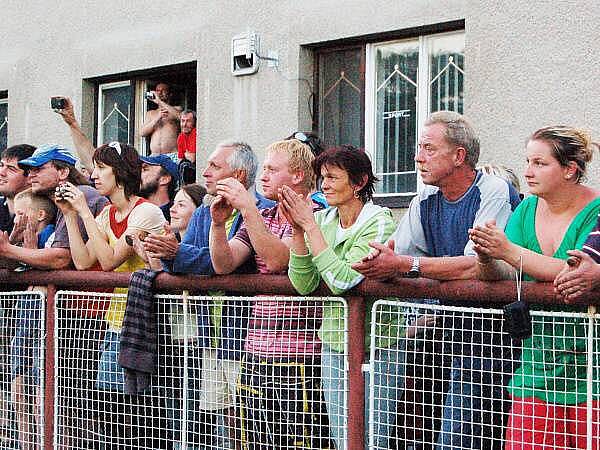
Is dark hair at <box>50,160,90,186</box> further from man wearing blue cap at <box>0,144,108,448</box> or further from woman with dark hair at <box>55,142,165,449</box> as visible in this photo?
woman with dark hair at <box>55,142,165,449</box>

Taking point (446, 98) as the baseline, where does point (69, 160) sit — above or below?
below

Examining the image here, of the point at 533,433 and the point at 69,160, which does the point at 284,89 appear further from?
the point at 533,433

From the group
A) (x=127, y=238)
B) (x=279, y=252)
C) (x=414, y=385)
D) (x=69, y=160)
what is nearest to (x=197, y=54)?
(x=69, y=160)

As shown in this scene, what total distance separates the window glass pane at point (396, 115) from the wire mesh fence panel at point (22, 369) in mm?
3526

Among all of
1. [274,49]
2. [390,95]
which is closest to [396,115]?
[390,95]

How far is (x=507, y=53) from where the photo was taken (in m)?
7.94

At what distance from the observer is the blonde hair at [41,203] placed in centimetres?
700

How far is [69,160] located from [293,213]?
2.81 meters

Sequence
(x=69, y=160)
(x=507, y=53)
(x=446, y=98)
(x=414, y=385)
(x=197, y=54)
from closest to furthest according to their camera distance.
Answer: (x=414, y=385), (x=69, y=160), (x=507, y=53), (x=446, y=98), (x=197, y=54)

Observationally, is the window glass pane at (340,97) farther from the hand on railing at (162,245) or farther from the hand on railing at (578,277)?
the hand on railing at (578,277)

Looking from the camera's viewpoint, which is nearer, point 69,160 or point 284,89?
point 69,160

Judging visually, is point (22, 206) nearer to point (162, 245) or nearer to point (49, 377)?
point (49, 377)

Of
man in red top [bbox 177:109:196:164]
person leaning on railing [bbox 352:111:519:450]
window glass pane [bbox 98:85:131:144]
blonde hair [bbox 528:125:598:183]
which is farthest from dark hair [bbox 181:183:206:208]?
window glass pane [bbox 98:85:131:144]

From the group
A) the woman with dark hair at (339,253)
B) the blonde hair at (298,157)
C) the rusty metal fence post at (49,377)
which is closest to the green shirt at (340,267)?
the woman with dark hair at (339,253)
